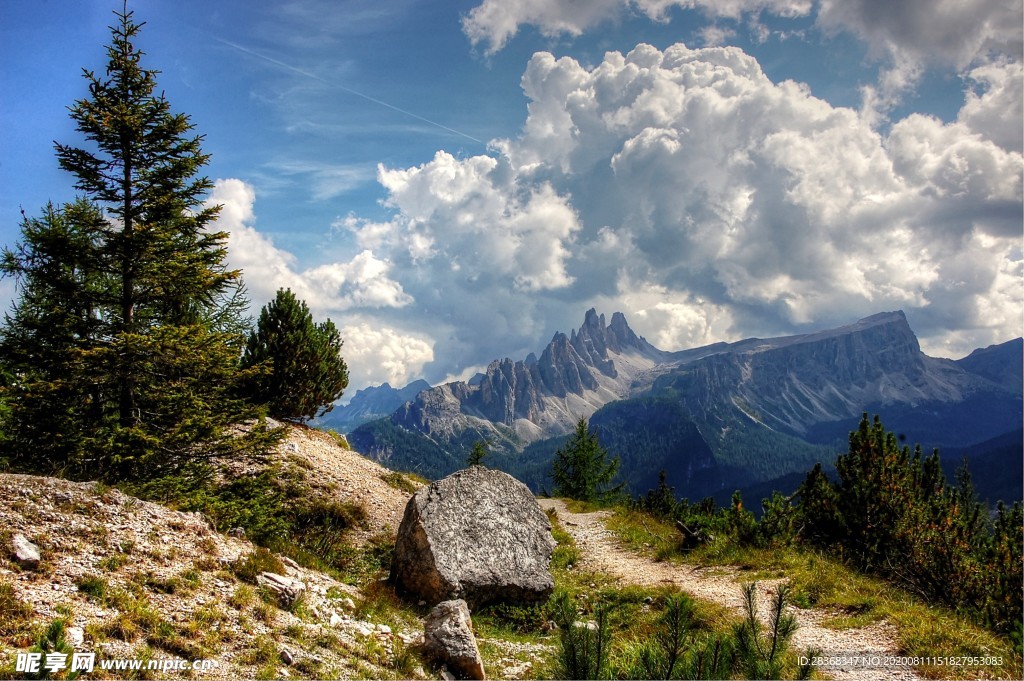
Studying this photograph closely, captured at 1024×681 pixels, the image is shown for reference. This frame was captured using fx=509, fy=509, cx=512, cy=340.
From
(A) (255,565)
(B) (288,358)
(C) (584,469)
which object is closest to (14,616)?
(A) (255,565)

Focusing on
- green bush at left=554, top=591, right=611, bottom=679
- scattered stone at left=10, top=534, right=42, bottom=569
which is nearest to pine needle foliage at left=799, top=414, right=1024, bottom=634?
green bush at left=554, top=591, right=611, bottom=679

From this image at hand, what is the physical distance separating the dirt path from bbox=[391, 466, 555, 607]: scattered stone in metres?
3.62

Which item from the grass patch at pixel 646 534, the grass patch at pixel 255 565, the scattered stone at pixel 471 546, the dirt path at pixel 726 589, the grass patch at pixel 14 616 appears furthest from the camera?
the grass patch at pixel 646 534

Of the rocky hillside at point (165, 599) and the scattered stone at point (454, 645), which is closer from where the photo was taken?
the rocky hillside at point (165, 599)

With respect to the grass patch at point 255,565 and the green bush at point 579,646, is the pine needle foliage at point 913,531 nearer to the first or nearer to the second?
the green bush at point 579,646

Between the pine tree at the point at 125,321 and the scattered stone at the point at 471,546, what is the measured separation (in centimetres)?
559

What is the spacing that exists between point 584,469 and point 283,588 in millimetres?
45867

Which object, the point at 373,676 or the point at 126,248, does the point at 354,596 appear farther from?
the point at 126,248

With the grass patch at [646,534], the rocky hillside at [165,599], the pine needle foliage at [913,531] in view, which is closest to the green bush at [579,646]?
the rocky hillside at [165,599]

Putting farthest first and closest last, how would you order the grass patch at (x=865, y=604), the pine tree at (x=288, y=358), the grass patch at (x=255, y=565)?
1. the pine tree at (x=288, y=358)
2. the grass patch at (x=255, y=565)
3. the grass patch at (x=865, y=604)

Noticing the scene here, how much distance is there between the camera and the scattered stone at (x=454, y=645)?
10117mm

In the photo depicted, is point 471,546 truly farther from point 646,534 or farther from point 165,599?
point 646,534

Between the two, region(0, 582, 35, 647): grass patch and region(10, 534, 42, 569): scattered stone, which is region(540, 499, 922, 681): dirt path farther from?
region(10, 534, 42, 569): scattered stone

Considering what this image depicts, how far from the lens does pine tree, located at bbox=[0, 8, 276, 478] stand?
42.9 feet
